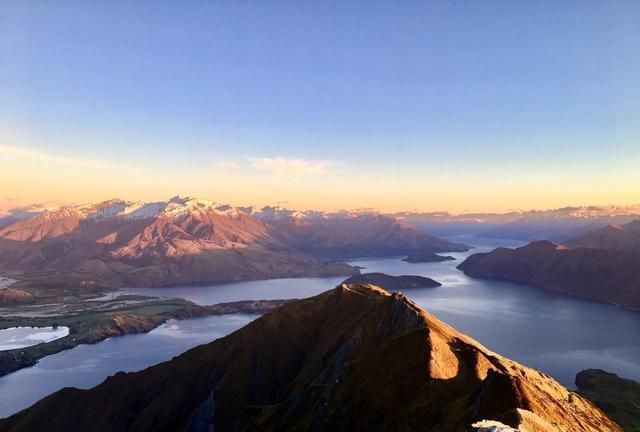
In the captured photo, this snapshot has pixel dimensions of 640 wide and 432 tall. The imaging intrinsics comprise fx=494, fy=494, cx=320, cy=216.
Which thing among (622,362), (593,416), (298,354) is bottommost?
(622,362)

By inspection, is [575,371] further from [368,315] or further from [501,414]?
[501,414]

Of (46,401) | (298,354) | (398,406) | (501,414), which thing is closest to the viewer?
(501,414)

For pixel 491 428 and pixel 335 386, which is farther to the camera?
pixel 335 386

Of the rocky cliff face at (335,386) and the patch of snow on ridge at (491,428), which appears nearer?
the patch of snow on ridge at (491,428)

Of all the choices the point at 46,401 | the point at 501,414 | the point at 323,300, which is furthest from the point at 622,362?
→ the point at 46,401

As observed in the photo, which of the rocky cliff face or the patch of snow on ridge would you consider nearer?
the patch of snow on ridge

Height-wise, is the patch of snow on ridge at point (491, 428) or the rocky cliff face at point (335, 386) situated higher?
the patch of snow on ridge at point (491, 428)

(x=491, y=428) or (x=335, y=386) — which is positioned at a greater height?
(x=491, y=428)

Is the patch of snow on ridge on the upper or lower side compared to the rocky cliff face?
upper
